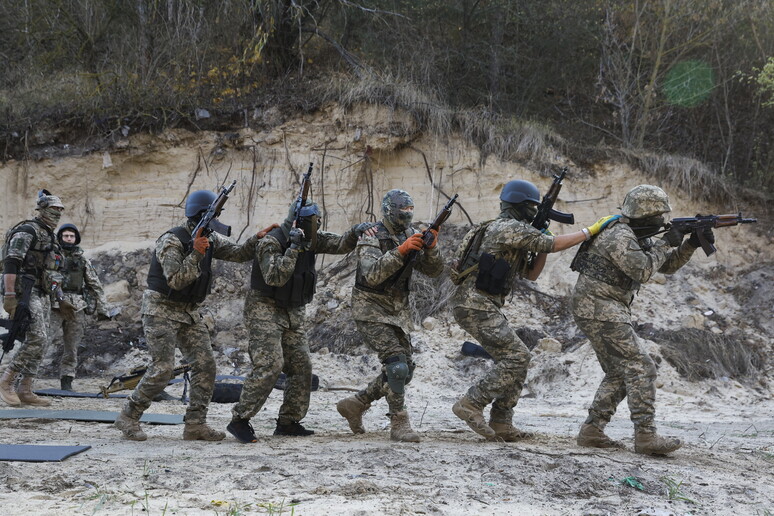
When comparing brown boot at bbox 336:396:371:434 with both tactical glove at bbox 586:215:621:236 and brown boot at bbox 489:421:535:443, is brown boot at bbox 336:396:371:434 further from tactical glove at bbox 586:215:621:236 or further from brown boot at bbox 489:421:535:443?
tactical glove at bbox 586:215:621:236

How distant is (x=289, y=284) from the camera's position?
19.9 ft

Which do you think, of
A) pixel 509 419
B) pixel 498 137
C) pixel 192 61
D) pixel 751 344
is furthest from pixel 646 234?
pixel 192 61

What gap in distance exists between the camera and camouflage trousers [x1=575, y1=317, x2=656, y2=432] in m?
5.68

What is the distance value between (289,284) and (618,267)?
2506 millimetres

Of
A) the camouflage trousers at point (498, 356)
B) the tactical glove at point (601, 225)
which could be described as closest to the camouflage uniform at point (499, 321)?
the camouflage trousers at point (498, 356)

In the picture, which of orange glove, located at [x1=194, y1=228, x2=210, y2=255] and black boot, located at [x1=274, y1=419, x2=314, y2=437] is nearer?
orange glove, located at [x1=194, y1=228, x2=210, y2=255]

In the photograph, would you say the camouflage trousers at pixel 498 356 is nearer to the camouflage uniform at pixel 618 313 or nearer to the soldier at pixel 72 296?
the camouflage uniform at pixel 618 313

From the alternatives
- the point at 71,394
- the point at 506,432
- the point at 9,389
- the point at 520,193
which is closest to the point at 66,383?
the point at 71,394

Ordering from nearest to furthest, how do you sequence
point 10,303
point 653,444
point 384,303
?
1. point 653,444
2. point 384,303
3. point 10,303

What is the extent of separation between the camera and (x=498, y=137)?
13.1 meters

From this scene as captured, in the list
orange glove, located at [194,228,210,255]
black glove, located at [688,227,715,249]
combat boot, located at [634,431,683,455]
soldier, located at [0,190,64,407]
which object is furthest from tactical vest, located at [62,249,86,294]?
black glove, located at [688,227,715,249]

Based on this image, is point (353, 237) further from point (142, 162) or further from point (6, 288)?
point (142, 162)

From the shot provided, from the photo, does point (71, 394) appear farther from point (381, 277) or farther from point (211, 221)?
point (381, 277)

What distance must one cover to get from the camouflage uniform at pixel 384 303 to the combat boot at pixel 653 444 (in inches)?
68.7
